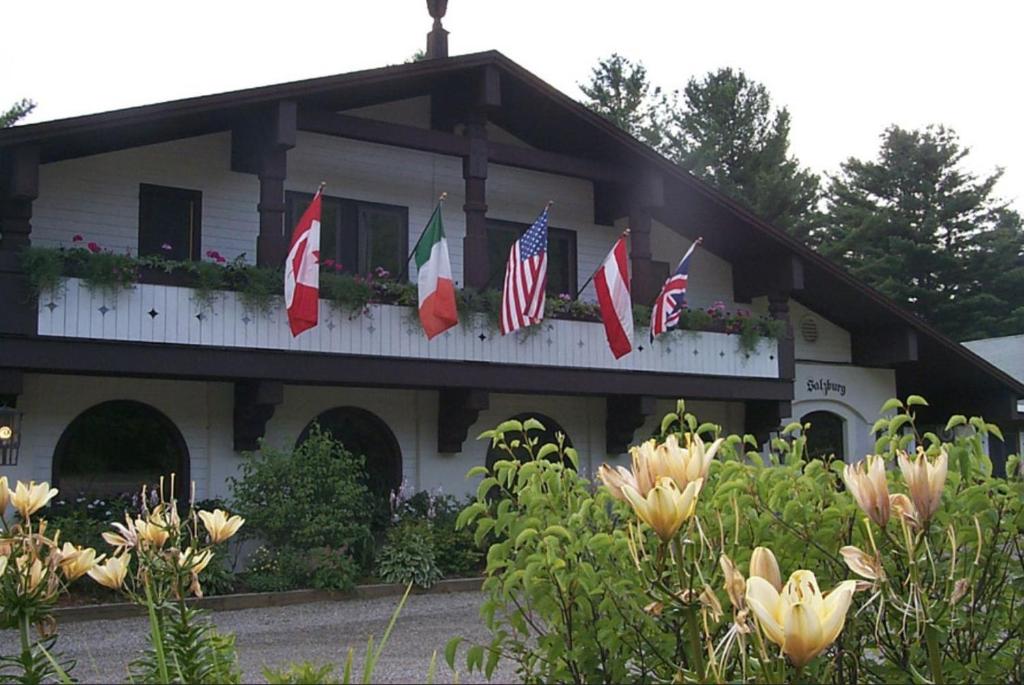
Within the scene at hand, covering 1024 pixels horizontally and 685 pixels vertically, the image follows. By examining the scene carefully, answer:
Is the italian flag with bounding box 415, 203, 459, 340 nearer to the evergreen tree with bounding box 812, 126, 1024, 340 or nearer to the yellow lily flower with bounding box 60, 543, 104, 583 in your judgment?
the yellow lily flower with bounding box 60, 543, 104, 583

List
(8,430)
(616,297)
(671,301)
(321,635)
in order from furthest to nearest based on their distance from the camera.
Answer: (671,301) → (616,297) → (8,430) → (321,635)

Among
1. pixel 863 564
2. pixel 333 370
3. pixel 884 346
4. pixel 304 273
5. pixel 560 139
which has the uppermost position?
pixel 560 139

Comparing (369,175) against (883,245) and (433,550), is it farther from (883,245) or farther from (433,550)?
(883,245)

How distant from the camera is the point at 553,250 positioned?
21.1 meters

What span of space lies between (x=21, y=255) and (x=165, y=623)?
11681 mm

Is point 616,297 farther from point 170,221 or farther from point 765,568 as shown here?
point 765,568

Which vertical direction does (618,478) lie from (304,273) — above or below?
below

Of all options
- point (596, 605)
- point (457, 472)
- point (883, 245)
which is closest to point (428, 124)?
point (457, 472)

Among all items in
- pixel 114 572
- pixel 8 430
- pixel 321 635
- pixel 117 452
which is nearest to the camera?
pixel 114 572

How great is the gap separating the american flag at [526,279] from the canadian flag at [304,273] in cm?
291

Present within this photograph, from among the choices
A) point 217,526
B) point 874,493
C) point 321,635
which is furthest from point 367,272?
point 874,493

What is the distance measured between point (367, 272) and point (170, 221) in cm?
306

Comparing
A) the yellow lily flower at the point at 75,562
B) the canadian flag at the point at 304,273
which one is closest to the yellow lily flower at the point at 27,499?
the yellow lily flower at the point at 75,562

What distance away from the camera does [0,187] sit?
15.3m
